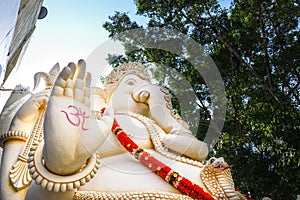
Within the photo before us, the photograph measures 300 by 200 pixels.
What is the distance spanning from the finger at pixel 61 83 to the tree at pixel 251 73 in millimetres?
3473

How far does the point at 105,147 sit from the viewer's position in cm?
198

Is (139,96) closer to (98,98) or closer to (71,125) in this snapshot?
(98,98)

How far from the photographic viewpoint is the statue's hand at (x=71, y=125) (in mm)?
1339

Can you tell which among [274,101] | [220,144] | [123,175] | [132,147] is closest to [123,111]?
[132,147]

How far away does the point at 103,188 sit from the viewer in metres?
1.70

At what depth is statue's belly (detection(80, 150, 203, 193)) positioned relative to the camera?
5.51 ft

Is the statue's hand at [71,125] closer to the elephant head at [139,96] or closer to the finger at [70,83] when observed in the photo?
the finger at [70,83]

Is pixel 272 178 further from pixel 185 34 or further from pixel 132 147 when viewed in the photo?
pixel 132 147

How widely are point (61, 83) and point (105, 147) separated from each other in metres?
0.66

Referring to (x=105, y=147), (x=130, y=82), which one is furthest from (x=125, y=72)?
(x=105, y=147)

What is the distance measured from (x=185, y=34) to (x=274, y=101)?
2.09m

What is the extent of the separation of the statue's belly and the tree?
2.93 m

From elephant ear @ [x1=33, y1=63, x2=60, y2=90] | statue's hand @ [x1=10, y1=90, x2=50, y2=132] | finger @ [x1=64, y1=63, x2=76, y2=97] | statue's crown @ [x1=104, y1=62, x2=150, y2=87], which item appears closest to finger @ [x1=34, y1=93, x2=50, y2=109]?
statue's hand @ [x1=10, y1=90, x2=50, y2=132]

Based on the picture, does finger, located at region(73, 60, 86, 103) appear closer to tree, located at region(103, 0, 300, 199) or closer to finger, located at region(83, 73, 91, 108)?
finger, located at region(83, 73, 91, 108)
